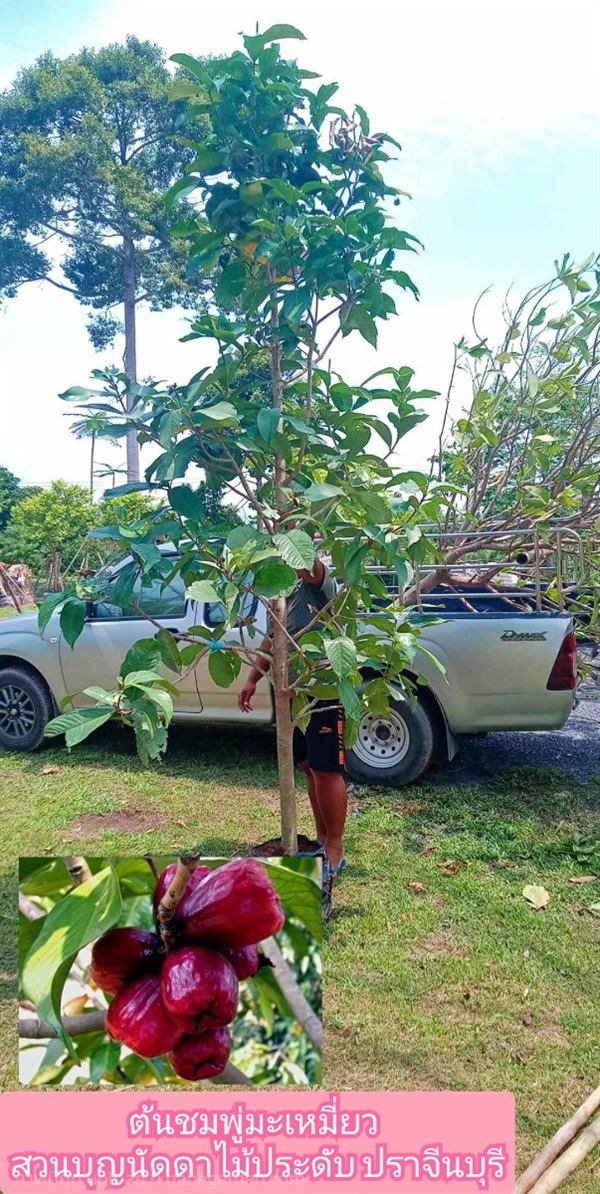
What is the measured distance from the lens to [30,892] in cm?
171

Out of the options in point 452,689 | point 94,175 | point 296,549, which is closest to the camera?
point 296,549

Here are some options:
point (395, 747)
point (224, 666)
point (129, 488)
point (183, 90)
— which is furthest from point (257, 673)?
point (183, 90)

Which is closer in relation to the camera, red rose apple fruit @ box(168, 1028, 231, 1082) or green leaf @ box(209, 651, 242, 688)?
red rose apple fruit @ box(168, 1028, 231, 1082)

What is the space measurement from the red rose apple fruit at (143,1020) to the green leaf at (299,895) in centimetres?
30

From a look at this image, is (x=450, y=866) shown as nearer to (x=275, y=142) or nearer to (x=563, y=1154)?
(x=563, y=1154)

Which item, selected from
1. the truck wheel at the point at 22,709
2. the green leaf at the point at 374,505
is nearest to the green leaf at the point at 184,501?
the green leaf at the point at 374,505

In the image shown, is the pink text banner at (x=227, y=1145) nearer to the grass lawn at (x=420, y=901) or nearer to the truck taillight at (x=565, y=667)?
the grass lawn at (x=420, y=901)

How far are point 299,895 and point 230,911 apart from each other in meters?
0.17

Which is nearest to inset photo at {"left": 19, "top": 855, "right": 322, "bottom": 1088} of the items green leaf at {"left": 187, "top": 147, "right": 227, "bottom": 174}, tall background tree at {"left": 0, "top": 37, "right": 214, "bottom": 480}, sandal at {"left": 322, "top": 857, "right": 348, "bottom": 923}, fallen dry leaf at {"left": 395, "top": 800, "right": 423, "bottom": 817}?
sandal at {"left": 322, "top": 857, "right": 348, "bottom": 923}

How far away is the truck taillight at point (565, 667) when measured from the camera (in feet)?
15.5

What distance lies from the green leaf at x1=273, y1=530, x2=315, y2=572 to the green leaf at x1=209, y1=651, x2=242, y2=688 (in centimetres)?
54

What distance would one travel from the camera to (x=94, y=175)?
77.0 feet

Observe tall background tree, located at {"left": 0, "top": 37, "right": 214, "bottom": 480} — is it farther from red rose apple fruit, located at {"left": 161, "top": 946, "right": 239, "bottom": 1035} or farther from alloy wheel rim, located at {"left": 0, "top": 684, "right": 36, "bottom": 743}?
red rose apple fruit, located at {"left": 161, "top": 946, "right": 239, "bottom": 1035}

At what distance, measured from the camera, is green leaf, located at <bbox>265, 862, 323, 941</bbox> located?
1.74 m
